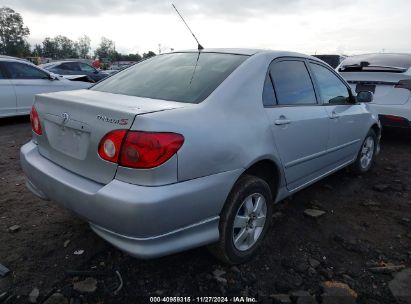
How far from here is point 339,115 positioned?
374cm

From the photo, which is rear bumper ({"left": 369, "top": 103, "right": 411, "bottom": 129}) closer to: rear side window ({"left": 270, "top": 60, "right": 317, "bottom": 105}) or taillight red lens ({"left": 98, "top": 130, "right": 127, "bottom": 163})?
rear side window ({"left": 270, "top": 60, "right": 317, "bottom": 105})

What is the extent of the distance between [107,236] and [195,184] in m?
0.62

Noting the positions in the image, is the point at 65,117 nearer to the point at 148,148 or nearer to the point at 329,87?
the point at 148,148

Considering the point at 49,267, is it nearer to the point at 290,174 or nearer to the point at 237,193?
the point at 237,193

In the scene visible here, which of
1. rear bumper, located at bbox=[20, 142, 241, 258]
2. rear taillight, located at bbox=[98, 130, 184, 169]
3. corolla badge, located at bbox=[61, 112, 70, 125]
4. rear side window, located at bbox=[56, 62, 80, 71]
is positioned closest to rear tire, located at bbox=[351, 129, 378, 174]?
rear bumper, located at bbox=[20, 142, 241, 258]

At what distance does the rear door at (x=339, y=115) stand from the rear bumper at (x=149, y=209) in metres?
1.72

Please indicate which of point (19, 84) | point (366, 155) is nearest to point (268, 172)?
point (366, 155)

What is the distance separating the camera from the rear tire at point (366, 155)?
4.65 metres

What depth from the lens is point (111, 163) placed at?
2062mm

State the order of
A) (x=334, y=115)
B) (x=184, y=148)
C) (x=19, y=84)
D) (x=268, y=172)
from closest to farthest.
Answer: (x=184, y=148), (x=268, y=172), (x=334, y=115), (x=19, y=84)

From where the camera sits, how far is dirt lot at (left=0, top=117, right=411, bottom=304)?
93.0 inches

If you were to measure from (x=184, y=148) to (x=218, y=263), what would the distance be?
1.08 m

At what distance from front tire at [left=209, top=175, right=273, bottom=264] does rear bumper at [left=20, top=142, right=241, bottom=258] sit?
12cm

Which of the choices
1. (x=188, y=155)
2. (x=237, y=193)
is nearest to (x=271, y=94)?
(x=237, y=193)
